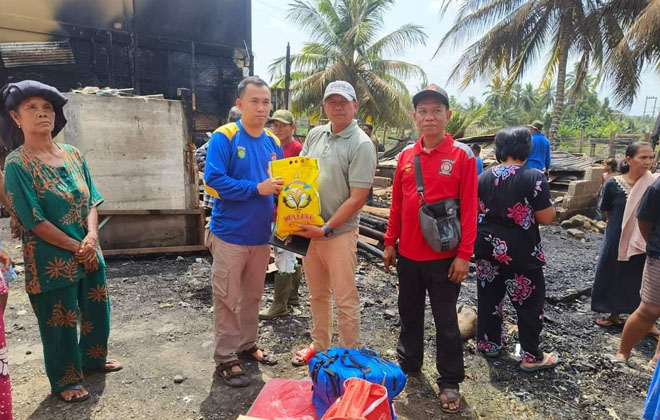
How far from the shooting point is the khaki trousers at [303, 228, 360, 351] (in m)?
2.80

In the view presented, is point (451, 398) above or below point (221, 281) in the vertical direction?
below

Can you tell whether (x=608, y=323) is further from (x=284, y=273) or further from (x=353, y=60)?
(x=353, y=60)

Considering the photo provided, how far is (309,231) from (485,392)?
175cm

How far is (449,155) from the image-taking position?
8.61 ft

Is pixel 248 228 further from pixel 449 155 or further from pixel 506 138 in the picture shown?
pixel 506 138

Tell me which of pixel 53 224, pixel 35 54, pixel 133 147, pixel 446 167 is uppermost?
pixel 35 54

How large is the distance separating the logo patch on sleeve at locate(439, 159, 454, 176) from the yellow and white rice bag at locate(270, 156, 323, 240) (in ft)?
2.64

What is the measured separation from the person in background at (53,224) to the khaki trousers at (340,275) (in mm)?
1485

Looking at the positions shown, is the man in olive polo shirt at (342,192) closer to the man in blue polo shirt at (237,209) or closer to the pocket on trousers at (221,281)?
the man in blue polo shirt at (237,209)

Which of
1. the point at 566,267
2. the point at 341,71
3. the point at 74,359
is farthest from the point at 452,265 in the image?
the point at 341,71

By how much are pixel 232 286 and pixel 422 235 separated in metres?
1.37

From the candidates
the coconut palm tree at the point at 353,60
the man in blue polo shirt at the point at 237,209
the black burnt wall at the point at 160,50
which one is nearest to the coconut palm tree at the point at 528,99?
the coconut palm tree at the point at 353,60

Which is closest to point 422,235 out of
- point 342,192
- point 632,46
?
point 342,192

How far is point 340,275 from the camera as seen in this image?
281 cm
